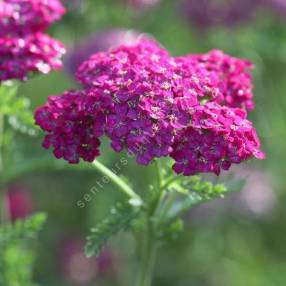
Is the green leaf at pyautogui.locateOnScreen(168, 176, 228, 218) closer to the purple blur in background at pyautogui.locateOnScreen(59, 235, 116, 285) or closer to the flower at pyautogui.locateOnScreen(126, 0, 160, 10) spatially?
the purple blur in background at pyautogui.locateOnScreen(59, 235, 116, 285)

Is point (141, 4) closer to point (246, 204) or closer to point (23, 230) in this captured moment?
point (246, 204)

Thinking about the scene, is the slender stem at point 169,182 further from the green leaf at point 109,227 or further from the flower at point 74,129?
the flower at point 74,129

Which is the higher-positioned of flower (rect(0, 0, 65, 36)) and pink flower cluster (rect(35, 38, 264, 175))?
pink flower cluster (rect(35, 38, 264, 175))

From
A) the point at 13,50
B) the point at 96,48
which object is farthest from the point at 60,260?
the point at 13,50

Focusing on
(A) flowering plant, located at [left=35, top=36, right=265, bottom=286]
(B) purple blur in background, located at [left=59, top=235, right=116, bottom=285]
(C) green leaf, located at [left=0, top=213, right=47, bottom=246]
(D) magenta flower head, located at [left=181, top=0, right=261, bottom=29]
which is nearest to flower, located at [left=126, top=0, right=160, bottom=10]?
(D) magenta flower head, located at [left=181, top=0, right=261, bottom=29]

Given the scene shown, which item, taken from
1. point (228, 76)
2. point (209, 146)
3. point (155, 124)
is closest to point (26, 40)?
point (228, 76)

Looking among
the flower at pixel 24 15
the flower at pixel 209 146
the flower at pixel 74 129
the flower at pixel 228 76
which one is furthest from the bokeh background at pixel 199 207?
the flower at pixel 209 146

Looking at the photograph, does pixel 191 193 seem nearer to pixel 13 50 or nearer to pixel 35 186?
pixel 13 50
